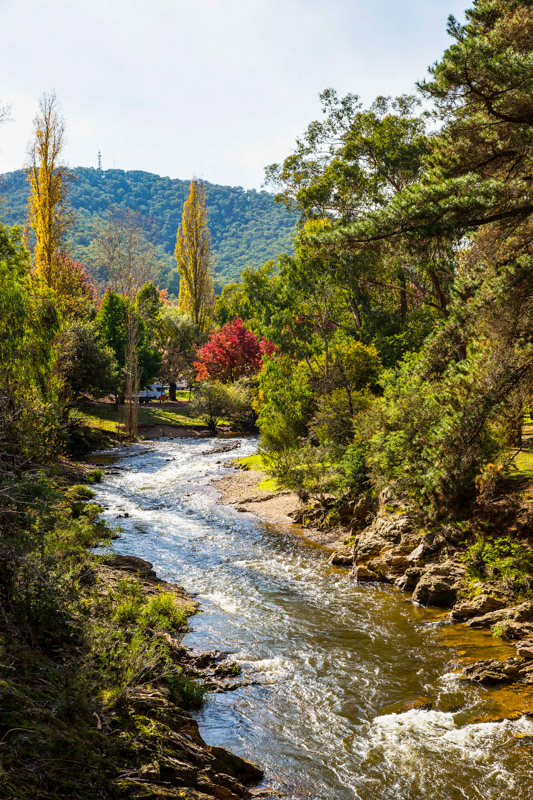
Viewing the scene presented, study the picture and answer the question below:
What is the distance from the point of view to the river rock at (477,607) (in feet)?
30.9

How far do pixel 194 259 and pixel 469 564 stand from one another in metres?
49.5

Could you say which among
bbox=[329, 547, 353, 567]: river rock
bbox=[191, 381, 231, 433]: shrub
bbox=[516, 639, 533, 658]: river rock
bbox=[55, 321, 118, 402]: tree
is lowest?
bbox=[329, 547, 353, 567]: river rock

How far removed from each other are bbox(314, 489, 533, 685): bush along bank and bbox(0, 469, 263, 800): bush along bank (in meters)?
3.98

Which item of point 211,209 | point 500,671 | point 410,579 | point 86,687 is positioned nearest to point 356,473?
point 410,579

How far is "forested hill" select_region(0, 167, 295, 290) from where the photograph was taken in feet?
456

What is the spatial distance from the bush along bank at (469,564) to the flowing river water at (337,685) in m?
0.38

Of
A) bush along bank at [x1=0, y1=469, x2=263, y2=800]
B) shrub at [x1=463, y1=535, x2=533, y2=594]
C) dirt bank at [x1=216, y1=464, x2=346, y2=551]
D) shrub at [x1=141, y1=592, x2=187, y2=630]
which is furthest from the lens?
dirt bank at [x1=216, y1=464, x2=346, y2=551]

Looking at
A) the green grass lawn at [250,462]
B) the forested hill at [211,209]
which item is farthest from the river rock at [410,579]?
the forested hill at [211,209]

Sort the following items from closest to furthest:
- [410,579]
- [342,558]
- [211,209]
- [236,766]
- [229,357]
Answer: [236,766]
[410,579]
[342,558]
[229,357]
[211,209]

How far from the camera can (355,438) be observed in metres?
17.3

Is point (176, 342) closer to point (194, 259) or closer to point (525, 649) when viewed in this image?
point (194, 259)

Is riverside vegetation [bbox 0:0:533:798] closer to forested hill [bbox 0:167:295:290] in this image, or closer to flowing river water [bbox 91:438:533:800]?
flowing river water [bbox 91:438:533:800]

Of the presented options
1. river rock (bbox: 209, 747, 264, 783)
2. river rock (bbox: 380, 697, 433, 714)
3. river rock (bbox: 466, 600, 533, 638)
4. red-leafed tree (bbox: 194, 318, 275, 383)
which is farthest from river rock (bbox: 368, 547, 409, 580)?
red-leafed tree (bbox: 194, 318, 275, 383)

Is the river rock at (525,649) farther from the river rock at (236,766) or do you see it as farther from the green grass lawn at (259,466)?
the green grass lawn at (259,466)
